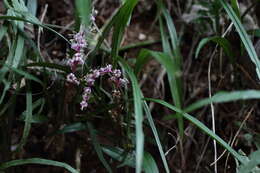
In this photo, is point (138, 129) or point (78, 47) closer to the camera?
point (138, 129)

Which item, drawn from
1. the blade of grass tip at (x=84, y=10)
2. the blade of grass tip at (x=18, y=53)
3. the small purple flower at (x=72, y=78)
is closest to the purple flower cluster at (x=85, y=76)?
Result: the small purple flower at (x=72, y=78)

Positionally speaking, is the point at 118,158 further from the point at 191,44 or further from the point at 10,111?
the point at 191,44

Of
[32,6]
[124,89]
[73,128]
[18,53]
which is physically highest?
[32,6]

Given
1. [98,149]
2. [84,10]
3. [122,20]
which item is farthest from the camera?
[98,149]

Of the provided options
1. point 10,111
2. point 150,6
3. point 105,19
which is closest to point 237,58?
point 150,6

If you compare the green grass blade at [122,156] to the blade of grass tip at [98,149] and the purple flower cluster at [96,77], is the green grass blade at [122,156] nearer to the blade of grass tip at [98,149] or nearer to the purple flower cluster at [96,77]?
the blade of grass tip at [98,149]

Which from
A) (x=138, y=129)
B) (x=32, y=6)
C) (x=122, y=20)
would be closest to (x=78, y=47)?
(x=122, y=20)

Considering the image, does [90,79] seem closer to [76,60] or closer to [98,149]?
[76,60]

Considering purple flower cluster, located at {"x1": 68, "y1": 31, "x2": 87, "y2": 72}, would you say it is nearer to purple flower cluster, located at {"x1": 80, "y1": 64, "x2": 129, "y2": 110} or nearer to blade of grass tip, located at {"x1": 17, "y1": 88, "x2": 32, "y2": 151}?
purple flower cluster, located at {"x1": 80, "y1": 64, "x2": 129, "y2": 110}
